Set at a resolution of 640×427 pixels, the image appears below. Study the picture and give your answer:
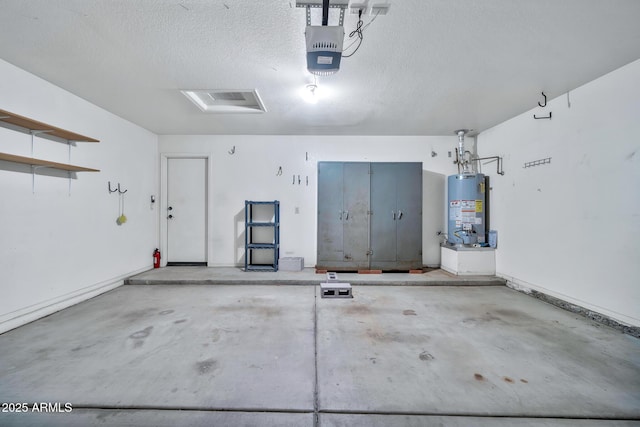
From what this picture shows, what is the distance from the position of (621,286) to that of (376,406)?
2.89 m

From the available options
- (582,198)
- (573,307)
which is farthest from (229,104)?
(573,307)

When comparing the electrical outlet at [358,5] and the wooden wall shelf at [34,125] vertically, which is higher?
the electrical outlet at [358,5]

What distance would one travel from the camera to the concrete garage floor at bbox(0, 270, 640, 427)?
1.46 meters

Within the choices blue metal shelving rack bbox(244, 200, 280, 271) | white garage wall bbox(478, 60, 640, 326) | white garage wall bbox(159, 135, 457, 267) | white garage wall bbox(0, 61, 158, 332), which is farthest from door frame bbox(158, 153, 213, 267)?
white garage wall bbox(478, 60, 640, 326)

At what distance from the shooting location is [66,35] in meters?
2.08

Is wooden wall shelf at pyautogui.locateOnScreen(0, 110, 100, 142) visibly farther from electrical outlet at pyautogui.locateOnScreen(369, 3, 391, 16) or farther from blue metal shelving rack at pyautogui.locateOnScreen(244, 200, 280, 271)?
electrical outlet at pyautogui.locateOnScreen(369, 3, 391, 16)

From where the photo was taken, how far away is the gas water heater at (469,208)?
432cm

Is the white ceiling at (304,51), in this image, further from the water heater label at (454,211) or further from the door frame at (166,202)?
the water heater label at (454,211)

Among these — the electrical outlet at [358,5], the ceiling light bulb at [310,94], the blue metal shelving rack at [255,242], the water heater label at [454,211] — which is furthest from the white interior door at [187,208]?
the water heater label at [454,211]

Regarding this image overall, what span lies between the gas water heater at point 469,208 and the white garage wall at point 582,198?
0.41m

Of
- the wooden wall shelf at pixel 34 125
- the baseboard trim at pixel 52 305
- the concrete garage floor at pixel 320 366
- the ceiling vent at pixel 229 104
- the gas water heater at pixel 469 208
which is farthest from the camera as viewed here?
the gas water heater at pixel 469 208

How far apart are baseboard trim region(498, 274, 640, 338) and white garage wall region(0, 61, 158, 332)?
5.91 metres

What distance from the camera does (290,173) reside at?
4.88 m

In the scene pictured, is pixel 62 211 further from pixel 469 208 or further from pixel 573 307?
pixel 573 307
